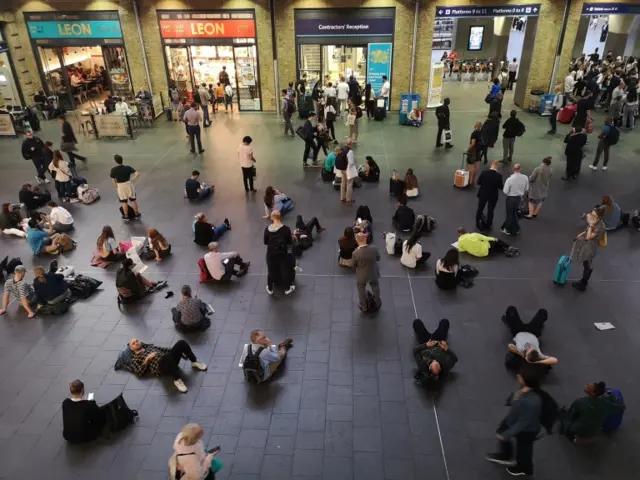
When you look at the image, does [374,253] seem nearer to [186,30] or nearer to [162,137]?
[162,137]

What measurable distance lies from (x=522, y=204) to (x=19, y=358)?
10.1m

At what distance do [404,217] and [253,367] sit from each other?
5.02 m

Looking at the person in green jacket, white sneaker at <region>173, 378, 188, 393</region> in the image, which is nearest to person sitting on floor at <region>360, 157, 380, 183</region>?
white sneaker at <region>173, 378, 188, 393</region>

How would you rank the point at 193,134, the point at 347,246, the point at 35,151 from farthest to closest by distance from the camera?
1. the point at 193,134
2. the point at 35,151
3. the point at 347,246

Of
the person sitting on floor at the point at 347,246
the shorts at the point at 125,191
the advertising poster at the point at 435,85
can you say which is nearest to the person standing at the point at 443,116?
the advertising poster at the point at 435,85

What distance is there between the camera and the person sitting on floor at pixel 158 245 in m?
9.40

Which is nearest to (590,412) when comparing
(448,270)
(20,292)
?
(448,270)

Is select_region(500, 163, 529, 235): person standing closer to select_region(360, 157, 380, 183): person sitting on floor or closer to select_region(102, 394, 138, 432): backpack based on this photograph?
select_region(360, 157, 380, 183): person sitting on floor

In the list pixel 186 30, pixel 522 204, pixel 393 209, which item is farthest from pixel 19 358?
pixel 186 30

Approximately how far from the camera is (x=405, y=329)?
7684 mm

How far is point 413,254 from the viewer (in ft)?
29.6

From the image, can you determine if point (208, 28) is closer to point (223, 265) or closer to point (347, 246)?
point (223, 265)

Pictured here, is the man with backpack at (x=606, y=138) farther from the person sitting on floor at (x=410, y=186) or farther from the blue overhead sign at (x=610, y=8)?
the blue overhead sign at (x=610, y=8)

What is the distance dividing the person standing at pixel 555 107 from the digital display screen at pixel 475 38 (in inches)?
422
